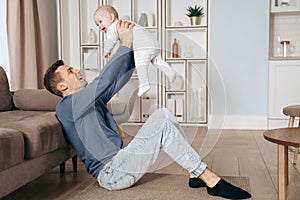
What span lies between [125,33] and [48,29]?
3.51 meters

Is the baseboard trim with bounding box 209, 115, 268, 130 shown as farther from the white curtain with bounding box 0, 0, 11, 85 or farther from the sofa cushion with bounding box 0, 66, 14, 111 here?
the white curtain with bounding box 0, 0, 11, 85

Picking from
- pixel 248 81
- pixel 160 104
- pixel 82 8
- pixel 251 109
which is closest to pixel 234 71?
pixel 248 81

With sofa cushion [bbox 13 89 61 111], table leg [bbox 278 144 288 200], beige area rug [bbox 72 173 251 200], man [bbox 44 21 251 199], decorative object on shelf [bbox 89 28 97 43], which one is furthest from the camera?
decorative object on shelf [bbox 89 28 97 43]

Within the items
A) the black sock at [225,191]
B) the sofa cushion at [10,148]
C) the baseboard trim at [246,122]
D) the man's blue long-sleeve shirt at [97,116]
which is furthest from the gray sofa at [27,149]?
the baseboard trim at [246,122]

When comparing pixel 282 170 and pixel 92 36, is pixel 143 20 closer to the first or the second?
pixel 92 36

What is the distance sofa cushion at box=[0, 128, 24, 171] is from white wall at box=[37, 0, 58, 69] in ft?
9.99

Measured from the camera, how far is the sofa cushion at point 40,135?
6.05 ft

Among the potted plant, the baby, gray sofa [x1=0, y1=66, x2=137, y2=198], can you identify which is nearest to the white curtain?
gray sofa [x1=0, y1=66, x2=137, y2=198]

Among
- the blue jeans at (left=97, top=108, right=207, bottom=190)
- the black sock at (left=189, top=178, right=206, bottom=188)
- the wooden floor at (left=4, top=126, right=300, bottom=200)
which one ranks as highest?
the blue jeans at (left=97, top=108, right=207, bottom=190)

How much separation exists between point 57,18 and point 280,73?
281 centimetres

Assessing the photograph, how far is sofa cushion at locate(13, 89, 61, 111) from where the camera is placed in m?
2.83

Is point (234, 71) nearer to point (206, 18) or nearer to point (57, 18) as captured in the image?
point (206, 18)

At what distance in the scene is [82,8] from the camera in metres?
5.04

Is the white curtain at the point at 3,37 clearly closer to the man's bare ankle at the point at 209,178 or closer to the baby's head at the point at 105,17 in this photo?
the baby's head at the point at 105,17
